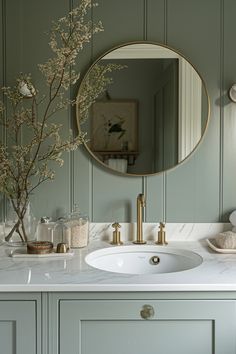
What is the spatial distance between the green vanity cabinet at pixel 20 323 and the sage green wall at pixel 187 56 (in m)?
0.71

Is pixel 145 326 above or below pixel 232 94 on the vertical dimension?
below

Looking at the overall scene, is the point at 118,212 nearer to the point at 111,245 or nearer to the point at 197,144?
the point at 111,245

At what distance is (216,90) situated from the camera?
2162 millimetres

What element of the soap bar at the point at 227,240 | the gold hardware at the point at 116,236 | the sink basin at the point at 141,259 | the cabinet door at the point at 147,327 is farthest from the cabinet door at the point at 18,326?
the soap bar at the point at 227,240

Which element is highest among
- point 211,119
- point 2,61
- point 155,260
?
point 2,61

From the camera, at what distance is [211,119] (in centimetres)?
217

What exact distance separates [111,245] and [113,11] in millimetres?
1158

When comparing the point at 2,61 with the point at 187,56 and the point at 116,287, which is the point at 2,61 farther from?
the point at 116,287

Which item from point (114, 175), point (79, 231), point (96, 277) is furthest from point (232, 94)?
point (96, 277)

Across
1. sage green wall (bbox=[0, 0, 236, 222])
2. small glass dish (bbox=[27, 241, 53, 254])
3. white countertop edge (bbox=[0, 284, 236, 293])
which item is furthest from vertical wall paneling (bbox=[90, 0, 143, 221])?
white countertop edge (bbox=[0, 284, 236, 293])

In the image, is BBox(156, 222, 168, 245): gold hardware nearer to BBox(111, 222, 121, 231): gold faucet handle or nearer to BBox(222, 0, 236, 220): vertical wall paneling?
BBox(111, 222, 121, 231): gold faucet handle

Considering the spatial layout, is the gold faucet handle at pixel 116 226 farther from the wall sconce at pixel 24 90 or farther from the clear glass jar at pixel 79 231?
the wall sconce at pixel 24 90

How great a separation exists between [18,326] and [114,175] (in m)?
0.91

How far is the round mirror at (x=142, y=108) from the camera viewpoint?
84.4 inches
